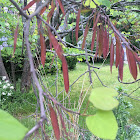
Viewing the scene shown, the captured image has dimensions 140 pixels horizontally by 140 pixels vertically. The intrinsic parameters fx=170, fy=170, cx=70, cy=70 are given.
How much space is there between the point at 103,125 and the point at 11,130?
108mm

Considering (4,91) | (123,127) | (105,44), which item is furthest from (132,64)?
(4,91)

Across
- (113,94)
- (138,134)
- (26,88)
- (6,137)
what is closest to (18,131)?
(6,137)

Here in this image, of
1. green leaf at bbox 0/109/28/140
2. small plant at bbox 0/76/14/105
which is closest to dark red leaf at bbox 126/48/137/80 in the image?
green leaf at bbox 0/109/28/140

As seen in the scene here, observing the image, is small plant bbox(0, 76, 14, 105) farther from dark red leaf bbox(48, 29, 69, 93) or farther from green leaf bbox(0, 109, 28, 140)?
green leaf bbox(0, 109, 28, 140)

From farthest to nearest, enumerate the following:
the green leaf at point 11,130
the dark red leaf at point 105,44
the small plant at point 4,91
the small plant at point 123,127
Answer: the small plant at point 4,91
the small plant at point 123,127
the dark red leaf at point 105,44
the green leaf at point 11,130

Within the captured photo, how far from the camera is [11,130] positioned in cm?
17

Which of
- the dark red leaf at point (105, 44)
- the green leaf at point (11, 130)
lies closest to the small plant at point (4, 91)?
the dark red leaf at point (105, 44)

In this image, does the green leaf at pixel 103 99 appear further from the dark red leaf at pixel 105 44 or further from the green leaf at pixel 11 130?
the dark red leaf at pixel 105 44

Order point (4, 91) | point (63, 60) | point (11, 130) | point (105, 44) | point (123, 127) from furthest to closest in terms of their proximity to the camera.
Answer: point (4, 91) < point (123, 127) < point (105, 44) < point (63, 60) < point (11, 130)

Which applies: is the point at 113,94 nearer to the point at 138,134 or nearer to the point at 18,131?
the point at 18,131

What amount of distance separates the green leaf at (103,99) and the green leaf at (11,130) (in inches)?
3.5

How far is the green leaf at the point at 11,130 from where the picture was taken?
16 centimetres

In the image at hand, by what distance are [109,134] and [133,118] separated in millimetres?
3074

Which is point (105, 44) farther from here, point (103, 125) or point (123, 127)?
point (123, 127)
